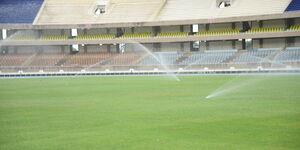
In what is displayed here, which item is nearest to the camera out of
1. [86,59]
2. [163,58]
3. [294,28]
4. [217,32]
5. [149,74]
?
[294,28]

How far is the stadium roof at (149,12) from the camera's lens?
70812 millimetres

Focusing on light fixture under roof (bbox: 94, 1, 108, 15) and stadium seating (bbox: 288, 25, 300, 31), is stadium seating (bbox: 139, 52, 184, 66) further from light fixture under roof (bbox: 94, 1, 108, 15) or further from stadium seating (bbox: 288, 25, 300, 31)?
stadium seating (bbox: 288, 25, 300, 31)

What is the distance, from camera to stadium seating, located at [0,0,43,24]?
87625 millimetres

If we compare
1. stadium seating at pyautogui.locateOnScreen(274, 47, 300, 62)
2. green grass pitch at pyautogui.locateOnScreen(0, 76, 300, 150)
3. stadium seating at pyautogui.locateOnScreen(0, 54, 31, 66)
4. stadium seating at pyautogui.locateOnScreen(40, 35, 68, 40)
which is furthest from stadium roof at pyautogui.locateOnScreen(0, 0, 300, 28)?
green grass pitch at pyautogui.locateOnScreen(0, 76, 300, 150)

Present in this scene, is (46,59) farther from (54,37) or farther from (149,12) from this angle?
(149,12)

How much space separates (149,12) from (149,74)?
16486 millimetres

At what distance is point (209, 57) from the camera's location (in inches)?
2869

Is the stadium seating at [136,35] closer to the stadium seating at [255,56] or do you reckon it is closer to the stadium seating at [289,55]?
the stadium seating at [255,56]

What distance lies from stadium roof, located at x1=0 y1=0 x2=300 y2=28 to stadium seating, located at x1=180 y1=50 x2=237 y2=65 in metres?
4.50

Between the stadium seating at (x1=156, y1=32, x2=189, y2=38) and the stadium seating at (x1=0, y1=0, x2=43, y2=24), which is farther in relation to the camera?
the stadium seating at (x1=0, y1=0, x2=43, y2=24)

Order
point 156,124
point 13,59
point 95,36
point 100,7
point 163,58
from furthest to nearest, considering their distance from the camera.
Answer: point 100,7
point 95,36
point 13,59
point 163,58
point 156,124

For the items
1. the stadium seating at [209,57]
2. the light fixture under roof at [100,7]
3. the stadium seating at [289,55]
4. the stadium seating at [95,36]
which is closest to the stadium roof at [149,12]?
the light fixture under roof at [100,7]

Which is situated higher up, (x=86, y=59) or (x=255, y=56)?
(x=255, y=56)

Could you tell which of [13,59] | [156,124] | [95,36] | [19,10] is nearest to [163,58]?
[95,36]
